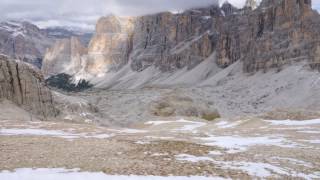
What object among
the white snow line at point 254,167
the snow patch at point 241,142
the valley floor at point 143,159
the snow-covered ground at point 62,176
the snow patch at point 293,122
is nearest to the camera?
the snow-covered ground at point 62,176

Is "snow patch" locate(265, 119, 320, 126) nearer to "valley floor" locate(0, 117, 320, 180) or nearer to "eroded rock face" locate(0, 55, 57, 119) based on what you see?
"eroded rock face" locate(0, 55, 57, 119)

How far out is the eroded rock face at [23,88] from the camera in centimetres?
5153

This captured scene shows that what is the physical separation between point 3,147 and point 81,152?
3.07 m

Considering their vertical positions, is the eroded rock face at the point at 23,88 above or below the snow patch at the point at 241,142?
above

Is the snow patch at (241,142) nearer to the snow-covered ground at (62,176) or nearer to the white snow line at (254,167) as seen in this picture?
the white snow line at (254,167)

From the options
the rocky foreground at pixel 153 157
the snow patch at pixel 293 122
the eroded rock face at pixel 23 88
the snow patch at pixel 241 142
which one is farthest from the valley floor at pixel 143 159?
the eroded rock face at pixel 23 88

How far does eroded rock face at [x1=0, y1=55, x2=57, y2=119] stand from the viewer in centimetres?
5153

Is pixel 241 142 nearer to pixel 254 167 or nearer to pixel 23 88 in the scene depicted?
pixel 254 167

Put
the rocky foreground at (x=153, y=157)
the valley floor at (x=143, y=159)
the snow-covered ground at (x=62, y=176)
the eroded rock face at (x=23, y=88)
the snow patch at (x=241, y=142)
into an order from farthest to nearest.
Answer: the eroded rock face at (x=23, y=88) < the snow patch at (x=241, y=142) < the rocky foreground at (x=153, y=157) < the valley floor at (x=143, y=159) < the snow-covered ground at (x=62, y=176)

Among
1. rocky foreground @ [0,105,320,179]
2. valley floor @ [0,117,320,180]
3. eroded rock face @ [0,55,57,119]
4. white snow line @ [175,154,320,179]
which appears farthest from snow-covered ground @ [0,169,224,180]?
eroded rock face @ [0,55,57,119]

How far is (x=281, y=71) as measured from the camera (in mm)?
178625

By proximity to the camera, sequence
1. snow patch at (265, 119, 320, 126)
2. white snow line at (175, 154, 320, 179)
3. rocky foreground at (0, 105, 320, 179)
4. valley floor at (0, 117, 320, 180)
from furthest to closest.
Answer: snow patch at (265, 119, 320, 126)
white snow line at (175, 154, 320, 179)
rocky foreground at (0, 105, 320, 179)
valley floor at (0, 117, 320, 180)

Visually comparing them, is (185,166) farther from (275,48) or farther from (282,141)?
(275,48)

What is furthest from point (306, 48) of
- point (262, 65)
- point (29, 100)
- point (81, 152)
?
point (81, 152)
